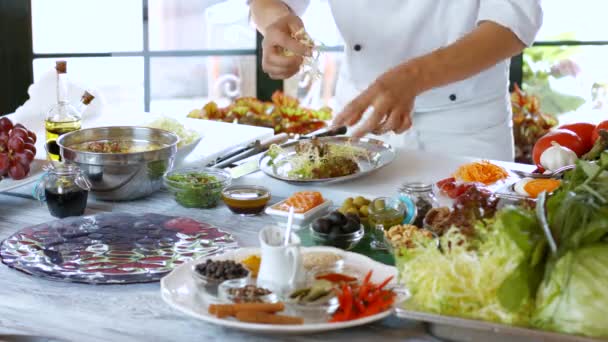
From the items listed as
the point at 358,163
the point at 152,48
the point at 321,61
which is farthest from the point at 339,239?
the point at 321,61

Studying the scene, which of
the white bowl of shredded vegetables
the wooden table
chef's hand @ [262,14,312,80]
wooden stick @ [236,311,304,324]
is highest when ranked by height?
chef's hand @ [262,14,312,80]

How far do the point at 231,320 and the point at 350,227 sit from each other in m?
0.47

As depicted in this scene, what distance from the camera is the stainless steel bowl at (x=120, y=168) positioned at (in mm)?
2078

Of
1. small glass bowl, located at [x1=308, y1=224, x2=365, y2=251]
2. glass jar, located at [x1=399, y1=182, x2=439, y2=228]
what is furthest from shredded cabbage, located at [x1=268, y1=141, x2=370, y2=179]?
small glass bowl, located at [x1=308, y1=224, x2=365, y2=251]

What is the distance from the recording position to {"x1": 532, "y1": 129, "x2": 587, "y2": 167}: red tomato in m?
2.42

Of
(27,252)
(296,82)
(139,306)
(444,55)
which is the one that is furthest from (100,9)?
(139,306)

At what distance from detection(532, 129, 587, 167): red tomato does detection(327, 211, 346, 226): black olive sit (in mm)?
817

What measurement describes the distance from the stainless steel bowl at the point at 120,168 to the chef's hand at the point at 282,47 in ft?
1.15

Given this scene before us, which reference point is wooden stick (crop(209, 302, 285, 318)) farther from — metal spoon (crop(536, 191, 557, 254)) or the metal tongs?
the metal tongs

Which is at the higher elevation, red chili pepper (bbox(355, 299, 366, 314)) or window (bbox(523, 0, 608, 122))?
window (bbox(523, 0, 608, 122))

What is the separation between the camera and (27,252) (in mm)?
1743

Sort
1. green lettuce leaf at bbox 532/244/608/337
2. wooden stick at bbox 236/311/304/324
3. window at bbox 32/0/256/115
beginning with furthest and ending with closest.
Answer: window at bbox 32/0/256/115 < wooden stick at bbox 236/311/304/324 < green lettuce leaf at bbox 532/244/608/337

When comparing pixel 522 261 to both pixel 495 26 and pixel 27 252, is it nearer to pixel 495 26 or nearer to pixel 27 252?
pixel 27 252

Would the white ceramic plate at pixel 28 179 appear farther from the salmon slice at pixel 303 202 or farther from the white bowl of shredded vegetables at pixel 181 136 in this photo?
the salmon slice at pixel 303 202
